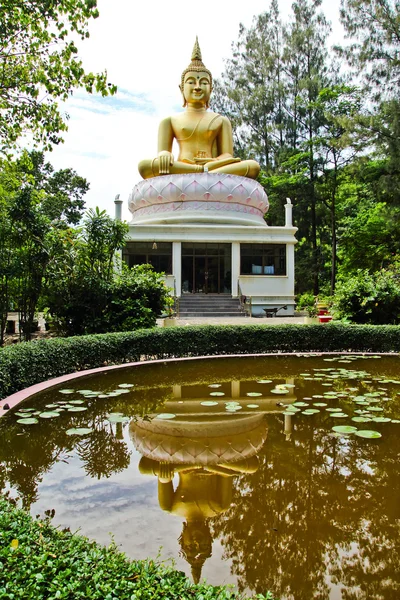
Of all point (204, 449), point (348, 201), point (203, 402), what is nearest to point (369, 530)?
point (204, 449)

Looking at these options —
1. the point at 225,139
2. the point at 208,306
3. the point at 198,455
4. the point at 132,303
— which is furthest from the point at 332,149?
the point at 198,455

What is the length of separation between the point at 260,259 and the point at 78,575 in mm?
19419

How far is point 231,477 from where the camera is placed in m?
3.53

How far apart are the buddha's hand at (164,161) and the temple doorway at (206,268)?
3.62 m

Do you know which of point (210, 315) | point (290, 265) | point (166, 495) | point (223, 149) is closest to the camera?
point (166, 495)

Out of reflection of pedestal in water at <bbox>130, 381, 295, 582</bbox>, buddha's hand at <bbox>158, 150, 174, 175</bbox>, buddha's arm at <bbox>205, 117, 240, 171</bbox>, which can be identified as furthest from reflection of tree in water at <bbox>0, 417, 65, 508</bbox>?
buddha's arm at <bbox>205, 117, 240, 171</bbox>

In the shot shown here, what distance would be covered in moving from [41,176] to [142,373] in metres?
32.0

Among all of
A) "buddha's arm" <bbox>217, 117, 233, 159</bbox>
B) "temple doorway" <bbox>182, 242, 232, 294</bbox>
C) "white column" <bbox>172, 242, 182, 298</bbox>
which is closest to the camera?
"white column" <bbox>172, 242, 182, 298</bbox>

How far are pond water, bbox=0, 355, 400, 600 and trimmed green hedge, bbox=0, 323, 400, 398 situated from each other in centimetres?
53

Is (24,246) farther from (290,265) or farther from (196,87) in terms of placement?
(196,87)

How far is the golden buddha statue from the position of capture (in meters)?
21.6

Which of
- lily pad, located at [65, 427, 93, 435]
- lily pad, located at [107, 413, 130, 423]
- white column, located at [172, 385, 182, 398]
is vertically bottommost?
white column, located at [172, 385, 182, 398]

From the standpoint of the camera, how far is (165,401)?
604 centimetres

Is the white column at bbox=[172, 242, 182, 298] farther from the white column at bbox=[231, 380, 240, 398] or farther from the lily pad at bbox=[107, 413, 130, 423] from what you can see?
the lily pad at bbox=[107, 413, 130, 423]
